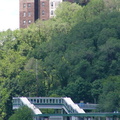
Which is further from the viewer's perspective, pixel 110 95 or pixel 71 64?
pixel 71 64

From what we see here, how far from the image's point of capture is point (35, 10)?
16062cm

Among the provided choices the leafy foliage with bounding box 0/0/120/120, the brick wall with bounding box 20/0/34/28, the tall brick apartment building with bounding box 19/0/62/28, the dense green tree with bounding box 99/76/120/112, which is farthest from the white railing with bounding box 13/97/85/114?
the tall brick apartment building with bounding box 19/0/62/28

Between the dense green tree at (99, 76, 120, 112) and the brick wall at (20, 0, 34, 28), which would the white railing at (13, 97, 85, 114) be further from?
the brick wall at (20, 0, 34, 28)

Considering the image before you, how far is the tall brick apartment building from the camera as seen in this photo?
15962 cm

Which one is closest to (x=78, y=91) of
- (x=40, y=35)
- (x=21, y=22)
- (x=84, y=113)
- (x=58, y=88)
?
(x=58, y=88)

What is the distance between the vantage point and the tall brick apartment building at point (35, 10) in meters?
160

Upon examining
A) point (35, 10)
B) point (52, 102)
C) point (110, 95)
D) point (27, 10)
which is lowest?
point (52, 102)

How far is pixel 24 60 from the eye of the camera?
5054 inches

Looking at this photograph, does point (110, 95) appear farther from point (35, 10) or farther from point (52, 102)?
point (35, 10)

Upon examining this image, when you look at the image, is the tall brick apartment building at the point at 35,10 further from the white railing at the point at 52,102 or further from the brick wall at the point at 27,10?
the white railing at the point at 52,102

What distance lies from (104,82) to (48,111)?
9.03m

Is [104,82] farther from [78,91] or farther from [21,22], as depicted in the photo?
[21,22]

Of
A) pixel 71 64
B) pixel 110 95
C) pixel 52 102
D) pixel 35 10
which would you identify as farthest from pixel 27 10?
pixel 110 95

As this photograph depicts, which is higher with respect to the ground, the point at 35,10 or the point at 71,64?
the point at 35,10
